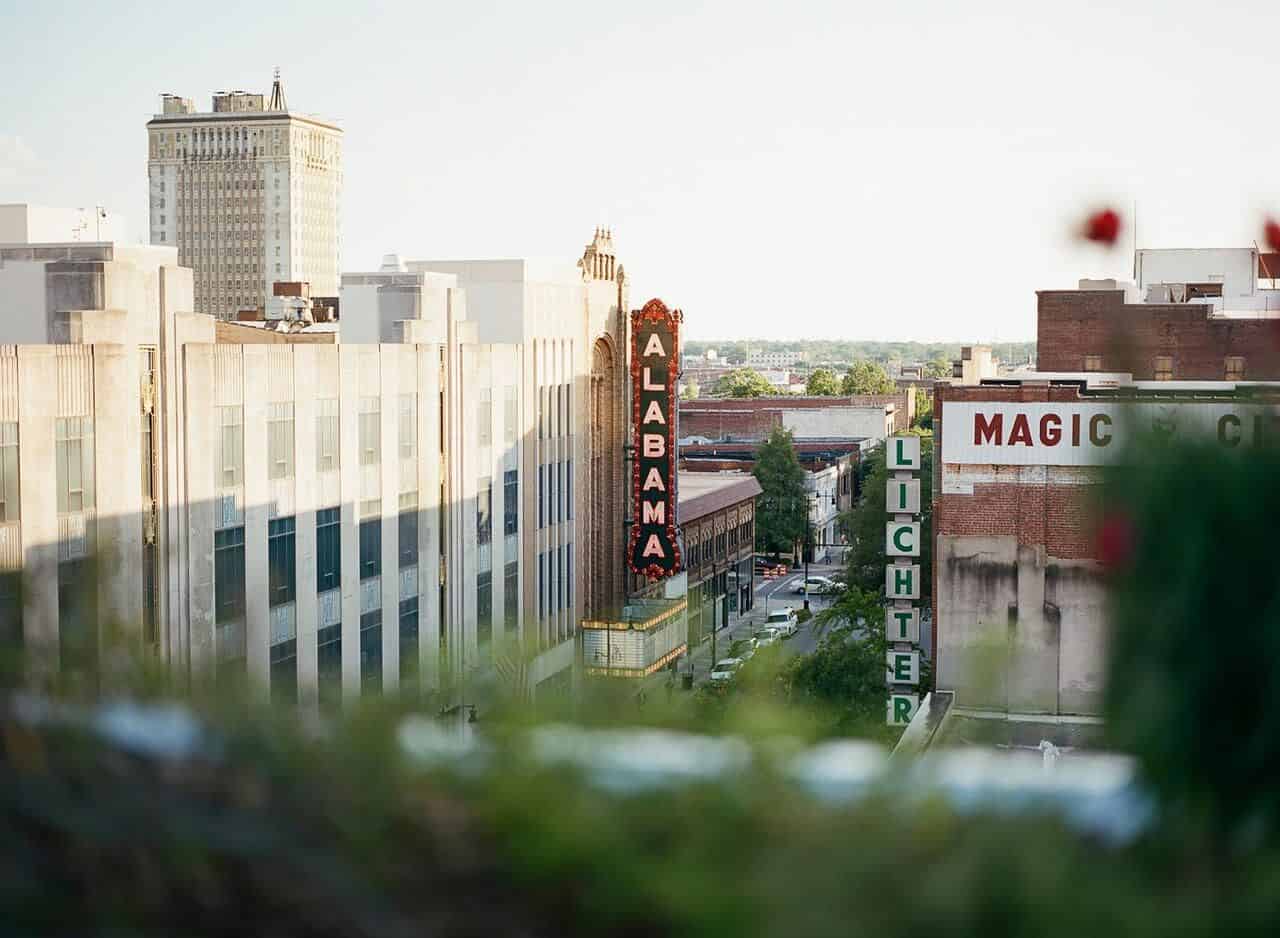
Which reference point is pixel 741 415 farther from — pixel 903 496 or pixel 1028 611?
pixel 1028 611

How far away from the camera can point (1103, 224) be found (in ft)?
22.1

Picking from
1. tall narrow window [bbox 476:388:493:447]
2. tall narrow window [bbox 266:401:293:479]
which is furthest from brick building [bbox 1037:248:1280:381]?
tall narrow window [bbox 266:401:293:479]

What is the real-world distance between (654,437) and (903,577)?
18.0 m

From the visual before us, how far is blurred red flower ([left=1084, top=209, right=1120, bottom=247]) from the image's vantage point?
6.73 metres

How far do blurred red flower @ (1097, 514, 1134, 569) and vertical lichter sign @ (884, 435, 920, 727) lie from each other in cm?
4072

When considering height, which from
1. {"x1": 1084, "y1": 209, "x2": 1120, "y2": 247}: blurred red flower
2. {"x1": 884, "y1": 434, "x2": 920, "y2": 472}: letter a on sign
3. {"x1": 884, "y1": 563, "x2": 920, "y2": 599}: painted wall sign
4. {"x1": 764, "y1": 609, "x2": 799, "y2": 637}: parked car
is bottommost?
{"x1": 764, "y1": 609, "x2": 799, "y2": 637}: parked car

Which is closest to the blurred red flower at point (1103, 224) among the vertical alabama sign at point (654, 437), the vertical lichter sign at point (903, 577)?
the vertical lichter sign at point (903, 577)

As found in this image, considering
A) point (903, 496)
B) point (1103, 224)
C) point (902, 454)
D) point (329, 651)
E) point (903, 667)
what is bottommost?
point (903, 667)

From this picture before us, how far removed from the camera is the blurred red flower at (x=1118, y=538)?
5.43 metres

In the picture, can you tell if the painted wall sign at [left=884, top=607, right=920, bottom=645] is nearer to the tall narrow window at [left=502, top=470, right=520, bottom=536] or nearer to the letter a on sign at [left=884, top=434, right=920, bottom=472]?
the letter a on sign at [left=884, top=434, right=920, bottom=472]

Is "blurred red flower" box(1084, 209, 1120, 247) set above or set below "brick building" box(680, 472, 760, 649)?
above

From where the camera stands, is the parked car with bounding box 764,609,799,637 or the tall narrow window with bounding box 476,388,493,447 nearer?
the tall narrow window with bounding box 476,388,493,447

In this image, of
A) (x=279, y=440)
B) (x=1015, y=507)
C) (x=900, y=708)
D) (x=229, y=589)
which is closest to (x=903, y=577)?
(x=900, y=708)

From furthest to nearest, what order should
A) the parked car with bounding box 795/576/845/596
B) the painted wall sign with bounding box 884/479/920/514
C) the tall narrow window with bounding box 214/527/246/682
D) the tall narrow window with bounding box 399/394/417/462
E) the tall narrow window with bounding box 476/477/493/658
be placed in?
the parked car with bounding box 795/576/845/596 < the tall narrow window with bounding box 476/477/493/658 < the painted wall sign with bounding box 884/479/920/514 < the tall narrow window with bounding box 399/394/417/462 < the tall narrow window with bounding box 214/527/246/682
